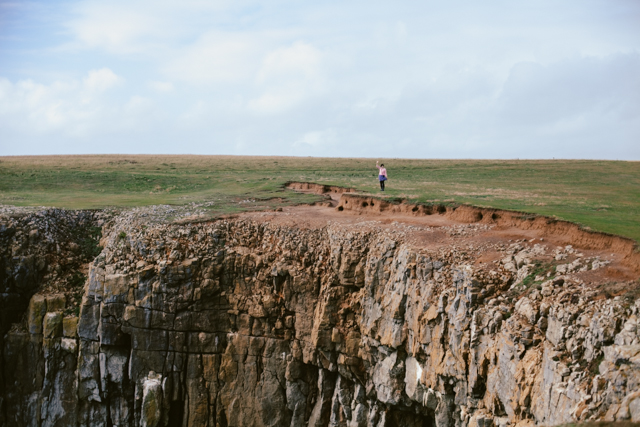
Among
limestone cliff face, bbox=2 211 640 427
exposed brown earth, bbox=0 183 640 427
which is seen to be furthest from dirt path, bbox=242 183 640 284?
limestone cliff face, bbox=2 211 640 427

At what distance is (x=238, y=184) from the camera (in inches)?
1866

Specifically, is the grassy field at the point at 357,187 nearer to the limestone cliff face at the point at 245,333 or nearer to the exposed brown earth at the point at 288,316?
the exposed brown earth at the point at 288,316

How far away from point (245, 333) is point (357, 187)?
54.2 feet

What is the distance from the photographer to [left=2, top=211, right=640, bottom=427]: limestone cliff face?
65.7 ft

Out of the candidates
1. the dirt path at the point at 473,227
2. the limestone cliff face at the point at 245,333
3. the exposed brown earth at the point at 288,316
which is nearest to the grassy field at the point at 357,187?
the dirt path at the point at 473,227

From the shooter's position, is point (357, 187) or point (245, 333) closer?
point (245, 333)

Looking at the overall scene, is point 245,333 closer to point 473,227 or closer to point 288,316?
point 288,316

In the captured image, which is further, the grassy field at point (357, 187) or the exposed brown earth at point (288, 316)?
the grassy field at point (357, 187)

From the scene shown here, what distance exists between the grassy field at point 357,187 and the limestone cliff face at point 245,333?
18.3 ft

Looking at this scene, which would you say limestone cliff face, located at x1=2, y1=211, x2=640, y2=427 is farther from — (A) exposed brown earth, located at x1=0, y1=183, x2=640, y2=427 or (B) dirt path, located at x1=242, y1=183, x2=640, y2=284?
(B) dirt path, located at x1=242, y1=183, x2=640, y2=284

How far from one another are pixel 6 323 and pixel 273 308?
14.9 metres

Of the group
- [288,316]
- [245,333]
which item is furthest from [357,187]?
[245,333]

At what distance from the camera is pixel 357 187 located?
Result: 1519 inches

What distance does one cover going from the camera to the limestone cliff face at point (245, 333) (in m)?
20.0
